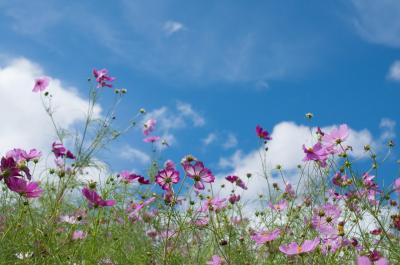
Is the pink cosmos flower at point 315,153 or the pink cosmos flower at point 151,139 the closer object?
the pink cosmos flower at point 315,153

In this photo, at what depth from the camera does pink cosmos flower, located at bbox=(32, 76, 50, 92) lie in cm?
344

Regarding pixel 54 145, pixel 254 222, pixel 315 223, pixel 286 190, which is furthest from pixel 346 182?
pixel 54 145

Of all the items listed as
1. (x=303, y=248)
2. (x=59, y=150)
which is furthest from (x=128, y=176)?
(x=303, y=248)

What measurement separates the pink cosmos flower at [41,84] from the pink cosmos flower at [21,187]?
183 cm

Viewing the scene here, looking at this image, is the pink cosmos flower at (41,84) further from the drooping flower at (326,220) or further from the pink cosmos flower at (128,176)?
the drooping flower at (326,220)

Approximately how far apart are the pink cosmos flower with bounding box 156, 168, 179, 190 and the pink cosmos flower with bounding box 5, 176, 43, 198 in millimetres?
470

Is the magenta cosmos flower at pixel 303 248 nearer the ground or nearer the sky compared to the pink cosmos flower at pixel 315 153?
nearer the ground

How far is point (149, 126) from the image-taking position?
4227 mm

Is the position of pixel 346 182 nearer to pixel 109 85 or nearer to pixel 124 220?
pixel 124 220

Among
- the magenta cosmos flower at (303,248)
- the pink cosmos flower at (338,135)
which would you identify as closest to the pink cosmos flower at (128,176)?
the pink cosmos flower at (338,135)

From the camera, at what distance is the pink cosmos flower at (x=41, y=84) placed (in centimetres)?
344

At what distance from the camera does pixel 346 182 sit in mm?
2316

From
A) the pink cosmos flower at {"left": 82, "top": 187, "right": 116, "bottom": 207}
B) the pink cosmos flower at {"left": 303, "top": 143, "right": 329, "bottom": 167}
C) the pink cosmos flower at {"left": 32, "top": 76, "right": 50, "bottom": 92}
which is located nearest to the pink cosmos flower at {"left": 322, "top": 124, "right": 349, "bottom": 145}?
the pink cosmos flower at {"left": 303, "top": 143, "right": 329, "bottom": 167}

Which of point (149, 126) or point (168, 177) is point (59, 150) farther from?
point (149, 126)
